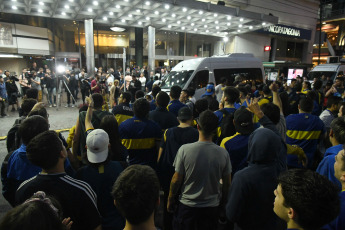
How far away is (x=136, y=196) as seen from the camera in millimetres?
1329

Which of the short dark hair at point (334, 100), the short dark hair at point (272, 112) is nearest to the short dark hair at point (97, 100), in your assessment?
the short dark hair at point (272, 112)

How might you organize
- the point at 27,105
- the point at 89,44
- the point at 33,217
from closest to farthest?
1. the point at 33,217
2. the point at 27,105
3. the point at 89,44

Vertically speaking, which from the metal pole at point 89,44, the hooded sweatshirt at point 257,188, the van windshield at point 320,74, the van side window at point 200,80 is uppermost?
the metal pole at point 89,44

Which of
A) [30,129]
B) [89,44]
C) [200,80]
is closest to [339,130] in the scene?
[30,129]

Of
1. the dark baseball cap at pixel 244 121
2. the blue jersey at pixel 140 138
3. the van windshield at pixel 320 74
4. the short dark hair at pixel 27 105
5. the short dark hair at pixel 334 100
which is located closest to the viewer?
the dark baseball cap at pixel 244 121

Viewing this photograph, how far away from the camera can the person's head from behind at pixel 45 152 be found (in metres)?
1.85

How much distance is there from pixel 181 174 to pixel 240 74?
988 centimetres

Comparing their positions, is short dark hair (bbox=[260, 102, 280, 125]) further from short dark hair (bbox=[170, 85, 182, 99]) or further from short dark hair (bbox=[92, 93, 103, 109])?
short dark hair (bbox=[92, 93, 103, 109])

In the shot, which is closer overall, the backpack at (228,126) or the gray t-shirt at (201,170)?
the gray t-shirt at (201,170)

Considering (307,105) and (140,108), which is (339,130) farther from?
(140,108)

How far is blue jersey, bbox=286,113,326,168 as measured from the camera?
397 centimetres

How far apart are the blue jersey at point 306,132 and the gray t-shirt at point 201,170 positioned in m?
2.03

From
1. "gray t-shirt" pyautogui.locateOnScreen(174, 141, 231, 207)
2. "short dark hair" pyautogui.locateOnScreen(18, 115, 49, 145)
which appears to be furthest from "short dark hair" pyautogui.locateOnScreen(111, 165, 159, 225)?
"short dark hair" pyautogui.locateOnScreen(18, 115, 49, 145)

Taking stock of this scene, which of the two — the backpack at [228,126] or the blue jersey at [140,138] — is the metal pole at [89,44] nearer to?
the blue jersey at [140,138]
